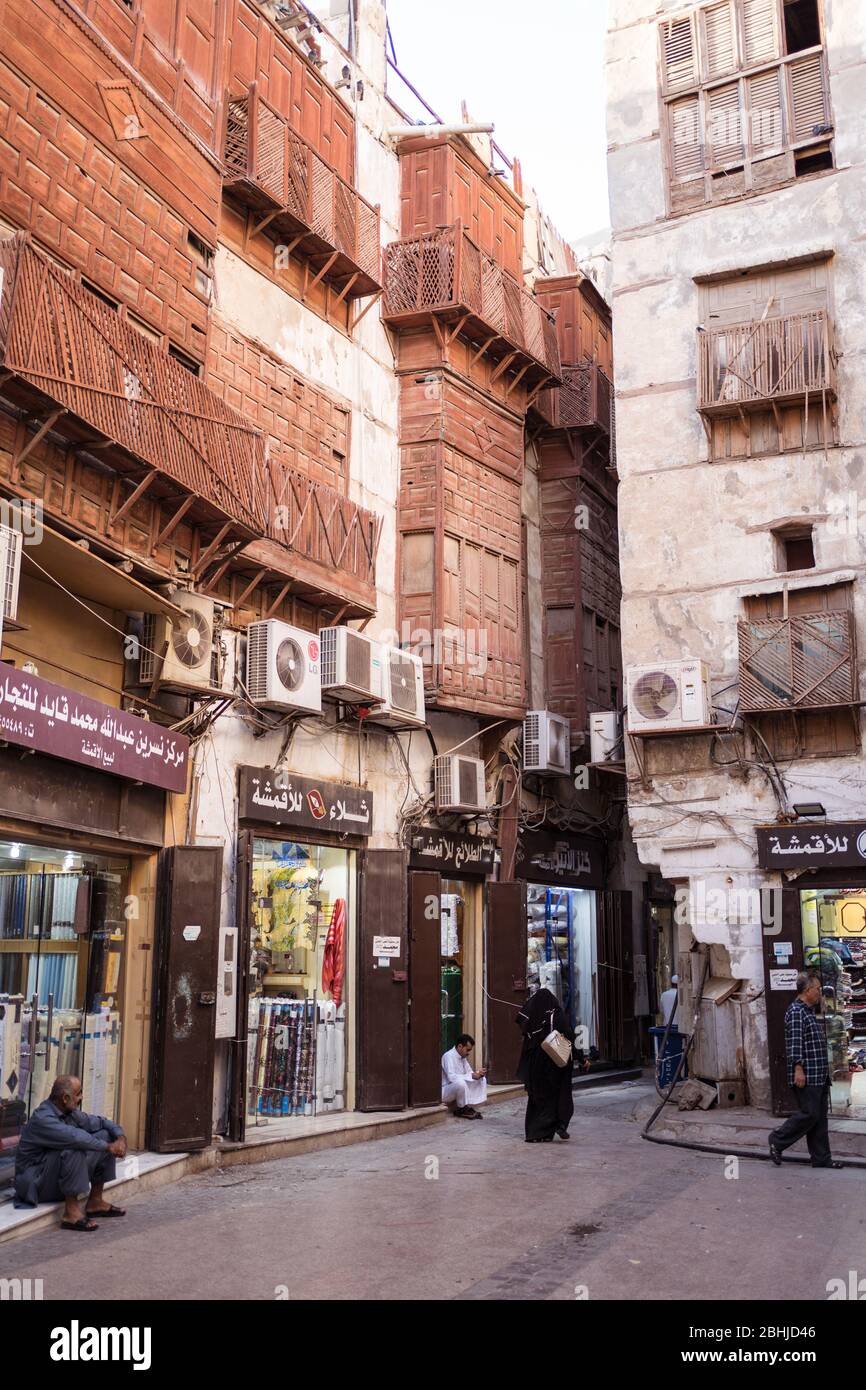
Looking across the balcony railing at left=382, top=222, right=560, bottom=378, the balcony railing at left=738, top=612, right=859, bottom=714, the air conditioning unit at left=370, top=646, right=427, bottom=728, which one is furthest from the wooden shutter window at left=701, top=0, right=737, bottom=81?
the air conditioning unit at left=370, top=646, right=427, bottom=728

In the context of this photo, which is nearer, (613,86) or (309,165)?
(309,165)

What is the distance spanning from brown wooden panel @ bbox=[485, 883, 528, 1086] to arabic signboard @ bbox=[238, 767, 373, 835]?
323 cm

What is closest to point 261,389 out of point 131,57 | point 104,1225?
point 131,57

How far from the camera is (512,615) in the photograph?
19.0 meters

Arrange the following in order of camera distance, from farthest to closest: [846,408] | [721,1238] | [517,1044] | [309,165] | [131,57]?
[517,1044], [846,408], [309,165], [131,57], [721,1238]

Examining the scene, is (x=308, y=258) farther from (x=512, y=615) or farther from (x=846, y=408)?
(x=846, y=408)

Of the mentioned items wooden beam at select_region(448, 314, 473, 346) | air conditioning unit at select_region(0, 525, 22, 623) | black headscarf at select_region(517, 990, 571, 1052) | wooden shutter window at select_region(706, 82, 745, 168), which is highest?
wooden shutter window at select_region(706, 82, 745, 168)

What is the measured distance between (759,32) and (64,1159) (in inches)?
693

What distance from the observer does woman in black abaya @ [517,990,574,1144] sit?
44.7ft

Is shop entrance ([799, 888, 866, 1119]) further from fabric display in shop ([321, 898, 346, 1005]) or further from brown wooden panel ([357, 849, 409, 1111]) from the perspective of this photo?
fabric display in shop ([321, 898, 346, 1005])

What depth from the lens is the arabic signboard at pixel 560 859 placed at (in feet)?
64.5

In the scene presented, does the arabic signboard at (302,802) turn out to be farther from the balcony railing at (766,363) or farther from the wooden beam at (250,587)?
the balcony railing at (766,363)

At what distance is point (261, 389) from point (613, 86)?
335 inches

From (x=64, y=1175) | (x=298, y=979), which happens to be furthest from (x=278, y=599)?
(x=64, y=1175)
